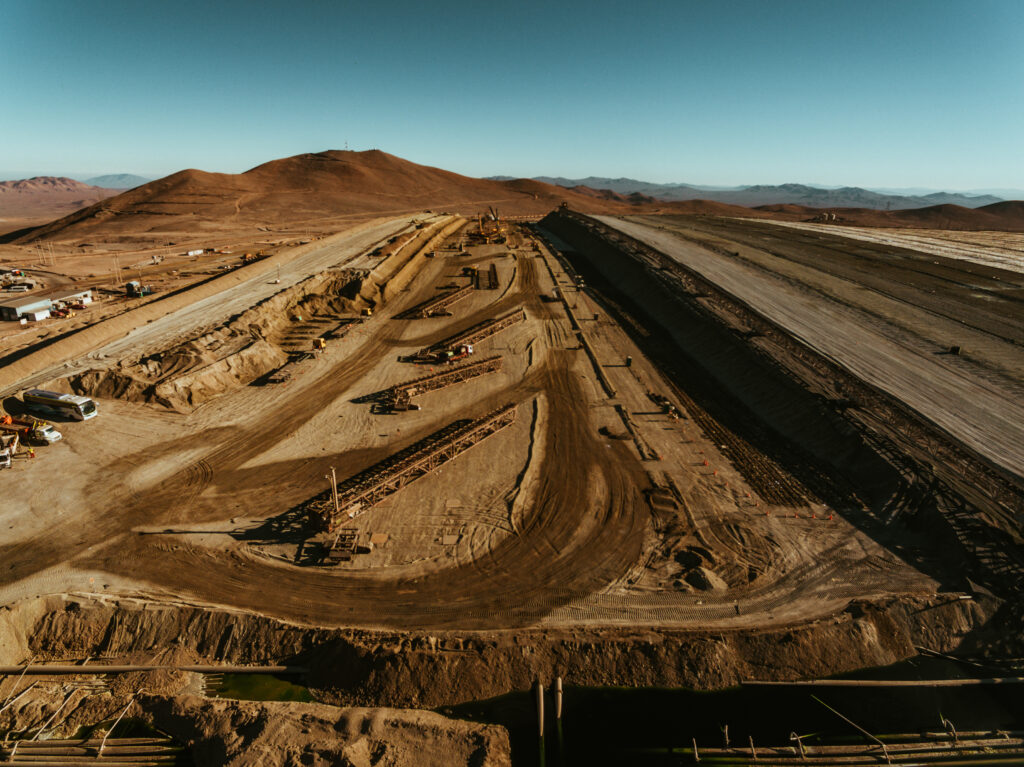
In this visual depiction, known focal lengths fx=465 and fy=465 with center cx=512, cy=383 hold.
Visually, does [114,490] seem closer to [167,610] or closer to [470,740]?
[167,610]

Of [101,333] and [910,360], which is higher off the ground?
[101,333]

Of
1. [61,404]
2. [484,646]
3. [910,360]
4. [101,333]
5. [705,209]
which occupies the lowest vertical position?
[484,646]

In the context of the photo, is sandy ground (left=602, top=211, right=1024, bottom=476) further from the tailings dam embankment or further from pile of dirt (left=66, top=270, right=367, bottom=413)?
pile of dirt (left=66, top=270, right=367, bottom=413)

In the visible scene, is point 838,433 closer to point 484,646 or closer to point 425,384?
point 484,646

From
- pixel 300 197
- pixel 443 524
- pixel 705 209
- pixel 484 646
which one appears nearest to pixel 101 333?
pixel 443 524

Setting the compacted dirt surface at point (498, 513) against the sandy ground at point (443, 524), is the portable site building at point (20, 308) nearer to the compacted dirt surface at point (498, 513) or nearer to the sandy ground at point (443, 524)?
the compacted dirt surface at point (498, 513)
